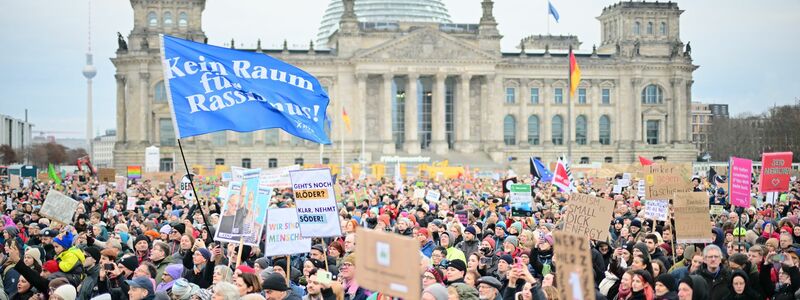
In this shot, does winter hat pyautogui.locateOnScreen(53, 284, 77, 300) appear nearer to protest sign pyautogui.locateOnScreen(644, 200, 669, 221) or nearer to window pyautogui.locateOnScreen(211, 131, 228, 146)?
protest sign pyautogui.locateOnScreen(644, 200, 669, 221)

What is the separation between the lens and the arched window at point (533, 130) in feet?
278

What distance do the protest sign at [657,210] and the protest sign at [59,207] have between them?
989 centimetres

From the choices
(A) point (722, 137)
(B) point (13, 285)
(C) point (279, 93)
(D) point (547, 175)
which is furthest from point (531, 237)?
(A) point (722, 137)

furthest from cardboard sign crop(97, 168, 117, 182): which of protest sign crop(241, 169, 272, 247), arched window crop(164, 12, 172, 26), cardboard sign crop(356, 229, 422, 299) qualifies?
cardboard sign crop(356, 229, 422, 299)

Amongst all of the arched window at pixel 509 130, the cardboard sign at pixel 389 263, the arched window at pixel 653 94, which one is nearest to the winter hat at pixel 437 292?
the cardboard sign at pixel 389 263

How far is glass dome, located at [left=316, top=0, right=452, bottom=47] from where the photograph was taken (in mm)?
93188

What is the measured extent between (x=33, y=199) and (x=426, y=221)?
1436cm

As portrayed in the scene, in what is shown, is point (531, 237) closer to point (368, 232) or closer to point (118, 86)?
point (368, 232)

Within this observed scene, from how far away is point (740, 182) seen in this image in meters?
18.8

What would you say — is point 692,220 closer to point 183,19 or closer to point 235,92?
point 235,92

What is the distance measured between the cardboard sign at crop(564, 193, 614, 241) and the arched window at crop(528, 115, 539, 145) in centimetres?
7116

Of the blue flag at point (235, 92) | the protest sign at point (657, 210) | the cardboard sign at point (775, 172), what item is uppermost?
the blue flag at point (235, 92)

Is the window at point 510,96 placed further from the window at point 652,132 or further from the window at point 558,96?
the window at point 652,132

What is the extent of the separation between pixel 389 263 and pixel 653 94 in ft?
268
